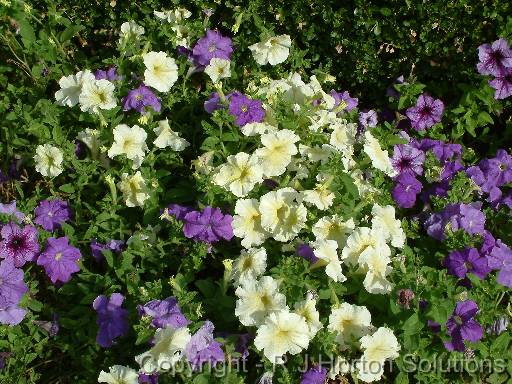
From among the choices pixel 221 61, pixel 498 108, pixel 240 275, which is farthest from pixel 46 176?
pixel 498 108

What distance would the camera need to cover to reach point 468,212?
11.4 feet

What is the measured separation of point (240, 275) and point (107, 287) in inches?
28.9

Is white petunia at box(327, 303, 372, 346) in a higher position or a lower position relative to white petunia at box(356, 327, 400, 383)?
higher

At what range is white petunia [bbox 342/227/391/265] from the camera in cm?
313

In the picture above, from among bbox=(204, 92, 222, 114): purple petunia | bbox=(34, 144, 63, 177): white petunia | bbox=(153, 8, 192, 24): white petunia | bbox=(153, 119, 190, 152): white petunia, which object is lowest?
bbox=(34, 144, 63, 177): white petunia

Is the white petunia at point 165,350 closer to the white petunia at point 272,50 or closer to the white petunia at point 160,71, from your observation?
the white petunia at point 160,71

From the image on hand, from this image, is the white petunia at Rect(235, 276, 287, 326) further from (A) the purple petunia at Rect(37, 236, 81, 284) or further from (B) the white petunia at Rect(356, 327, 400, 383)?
(A) the purple petunia at Rect(37, 236, 81, 284)

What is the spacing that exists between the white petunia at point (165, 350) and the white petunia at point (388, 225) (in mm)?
1158

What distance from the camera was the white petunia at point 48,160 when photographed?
11.9 feet

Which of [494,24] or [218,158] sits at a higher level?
[494,24]

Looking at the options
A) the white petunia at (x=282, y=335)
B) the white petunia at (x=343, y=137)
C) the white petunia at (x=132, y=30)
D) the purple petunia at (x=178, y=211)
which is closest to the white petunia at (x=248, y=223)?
the purple petunia at (x=178, y=211)

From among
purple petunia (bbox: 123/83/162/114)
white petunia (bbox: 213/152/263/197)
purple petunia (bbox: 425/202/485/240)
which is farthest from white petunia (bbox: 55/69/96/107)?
purple petunia (bbox: 425/202/485/240)

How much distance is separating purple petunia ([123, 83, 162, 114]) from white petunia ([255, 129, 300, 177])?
0.83 m

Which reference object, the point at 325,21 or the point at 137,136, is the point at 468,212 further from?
the point at 137,136
